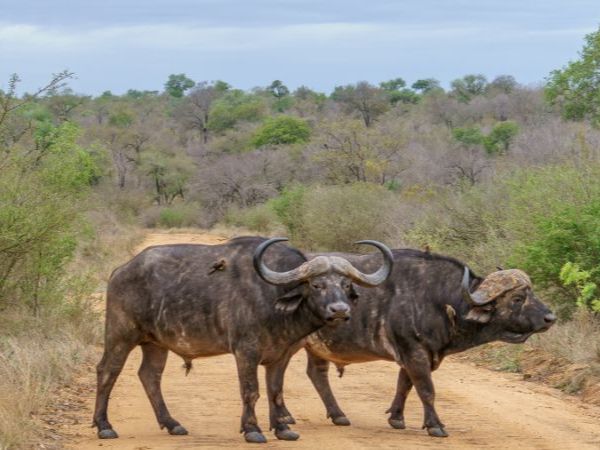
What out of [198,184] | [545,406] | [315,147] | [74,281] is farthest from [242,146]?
[545,406]

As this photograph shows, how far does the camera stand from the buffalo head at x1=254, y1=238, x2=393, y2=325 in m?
9.66

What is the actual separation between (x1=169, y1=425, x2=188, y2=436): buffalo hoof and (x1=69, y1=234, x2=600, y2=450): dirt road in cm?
7

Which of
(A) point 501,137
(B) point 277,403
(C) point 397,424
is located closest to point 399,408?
(C) point 397,424

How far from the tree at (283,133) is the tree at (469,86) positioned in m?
26.6

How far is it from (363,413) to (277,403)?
1892 mm

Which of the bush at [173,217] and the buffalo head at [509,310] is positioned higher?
the buffalo head at [509,310]

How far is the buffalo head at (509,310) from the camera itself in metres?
10.6

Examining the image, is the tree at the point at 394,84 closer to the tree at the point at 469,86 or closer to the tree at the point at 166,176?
the tree at the point at 469,86

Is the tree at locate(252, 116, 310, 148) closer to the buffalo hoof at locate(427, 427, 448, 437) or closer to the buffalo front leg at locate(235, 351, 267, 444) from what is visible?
the buffalo hoof at locate(427, 427, 448, 437)

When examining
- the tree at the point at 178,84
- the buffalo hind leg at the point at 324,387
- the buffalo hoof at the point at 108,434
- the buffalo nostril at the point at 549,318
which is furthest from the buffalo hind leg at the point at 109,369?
the tree at the point at 178,84

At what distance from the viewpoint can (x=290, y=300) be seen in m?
9.83

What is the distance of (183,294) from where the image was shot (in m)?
10.4

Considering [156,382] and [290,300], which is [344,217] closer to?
[156,382]

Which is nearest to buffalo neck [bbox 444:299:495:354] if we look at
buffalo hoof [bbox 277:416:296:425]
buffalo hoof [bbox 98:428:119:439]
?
buffalo hoof [bbox 277:416:296:425]
